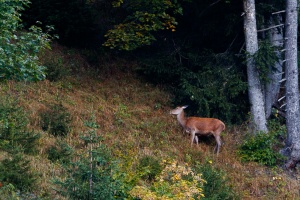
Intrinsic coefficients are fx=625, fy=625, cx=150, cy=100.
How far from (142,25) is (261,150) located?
18.8 ft

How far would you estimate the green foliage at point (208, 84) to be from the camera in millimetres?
20469

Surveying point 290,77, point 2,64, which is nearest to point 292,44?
point 290,77

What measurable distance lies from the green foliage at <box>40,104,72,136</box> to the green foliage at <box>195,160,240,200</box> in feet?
13.5

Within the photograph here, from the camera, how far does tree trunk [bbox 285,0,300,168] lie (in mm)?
19125

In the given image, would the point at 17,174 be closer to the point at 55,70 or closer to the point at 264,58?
the point at 55,70

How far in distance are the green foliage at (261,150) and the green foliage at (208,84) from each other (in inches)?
63.0

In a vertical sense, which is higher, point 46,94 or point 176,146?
point 46,94

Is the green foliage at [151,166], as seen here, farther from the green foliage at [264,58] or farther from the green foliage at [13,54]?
the green foliage at [264,58]

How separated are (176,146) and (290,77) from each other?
4170 mm

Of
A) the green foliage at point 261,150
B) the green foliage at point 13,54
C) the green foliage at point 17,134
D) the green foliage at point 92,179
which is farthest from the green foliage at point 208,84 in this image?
the green foliage at point 92,179

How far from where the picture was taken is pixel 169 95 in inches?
866

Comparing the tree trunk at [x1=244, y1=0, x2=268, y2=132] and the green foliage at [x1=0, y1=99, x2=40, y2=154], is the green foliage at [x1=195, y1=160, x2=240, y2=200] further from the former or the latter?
the tree trunk at [x1=244, y1=0, x2=268, y2=132]

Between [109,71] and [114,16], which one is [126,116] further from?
[114,16]

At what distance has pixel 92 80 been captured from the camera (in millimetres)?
21797
